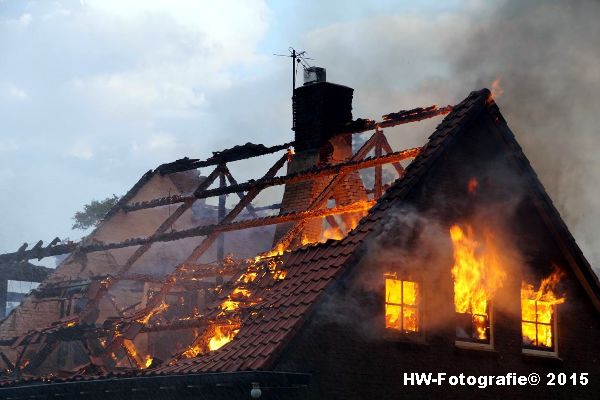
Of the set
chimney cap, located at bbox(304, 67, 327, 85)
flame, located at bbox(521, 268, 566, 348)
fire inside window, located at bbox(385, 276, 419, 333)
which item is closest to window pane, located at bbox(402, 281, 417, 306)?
fire inside window, located at bbox(385, 276, 419, 333)

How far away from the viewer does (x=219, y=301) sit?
16156 mm

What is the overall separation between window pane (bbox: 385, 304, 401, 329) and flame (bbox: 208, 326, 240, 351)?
119 inches

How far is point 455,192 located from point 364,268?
2.76 m

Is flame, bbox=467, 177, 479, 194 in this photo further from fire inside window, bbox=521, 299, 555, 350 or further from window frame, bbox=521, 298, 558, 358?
window frame, bbox=521, 298, 558, 358

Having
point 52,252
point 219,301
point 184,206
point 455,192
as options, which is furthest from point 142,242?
point 455,192

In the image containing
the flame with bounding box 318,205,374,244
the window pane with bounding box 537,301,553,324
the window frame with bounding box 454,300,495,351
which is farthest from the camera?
the flame with bounding box 318,205,374,244

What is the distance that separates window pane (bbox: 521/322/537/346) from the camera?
1520 cm

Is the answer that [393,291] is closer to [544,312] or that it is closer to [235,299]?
[235,299]

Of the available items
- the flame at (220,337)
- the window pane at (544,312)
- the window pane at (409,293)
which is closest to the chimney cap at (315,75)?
the flame at (220,337)

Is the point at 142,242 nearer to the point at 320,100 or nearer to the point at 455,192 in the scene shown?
the point at 320,100

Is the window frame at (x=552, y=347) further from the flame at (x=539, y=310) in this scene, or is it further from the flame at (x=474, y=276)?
the flame at (x=474, y=276)

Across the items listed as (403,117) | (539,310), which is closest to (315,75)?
(403,117)

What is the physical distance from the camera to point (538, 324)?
1541 centimetres

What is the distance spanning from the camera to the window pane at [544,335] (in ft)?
50.5
